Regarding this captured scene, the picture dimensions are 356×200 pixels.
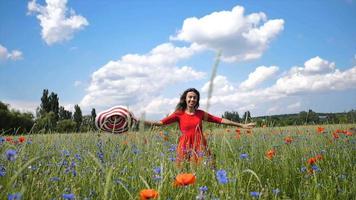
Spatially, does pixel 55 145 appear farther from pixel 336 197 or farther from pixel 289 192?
pixel 336 197

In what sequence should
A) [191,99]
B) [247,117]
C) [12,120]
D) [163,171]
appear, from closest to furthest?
[163,171] < [247,117] < [191,99] < [12,120]

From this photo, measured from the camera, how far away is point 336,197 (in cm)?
267

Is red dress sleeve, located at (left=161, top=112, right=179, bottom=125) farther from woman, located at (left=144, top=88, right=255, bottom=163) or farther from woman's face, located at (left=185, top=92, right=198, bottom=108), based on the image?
woman's face, located at (left=185, top=92, right=198, bottom=108)

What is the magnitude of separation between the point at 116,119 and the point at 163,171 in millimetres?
714

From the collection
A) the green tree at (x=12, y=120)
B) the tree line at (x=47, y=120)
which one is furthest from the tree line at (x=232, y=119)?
the green tree at (x=12, y=120)

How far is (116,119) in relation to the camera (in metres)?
2.88

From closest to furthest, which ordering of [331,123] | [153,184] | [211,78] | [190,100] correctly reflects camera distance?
[211,78]
[153,184]
[190,100]
[331,123]

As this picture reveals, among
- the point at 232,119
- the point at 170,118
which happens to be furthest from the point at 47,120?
the point at 232,119

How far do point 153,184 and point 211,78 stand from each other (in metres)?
1.58

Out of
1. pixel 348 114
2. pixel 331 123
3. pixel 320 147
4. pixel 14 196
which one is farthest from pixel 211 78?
pixel 331 123

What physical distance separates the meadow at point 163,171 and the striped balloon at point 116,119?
11 cm

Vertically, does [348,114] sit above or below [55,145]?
above

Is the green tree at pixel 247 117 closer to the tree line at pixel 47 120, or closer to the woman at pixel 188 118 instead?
the woman at pixel 188 118

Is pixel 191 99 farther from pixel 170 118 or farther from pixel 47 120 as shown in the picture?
pixel 47 120
